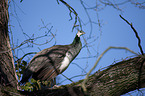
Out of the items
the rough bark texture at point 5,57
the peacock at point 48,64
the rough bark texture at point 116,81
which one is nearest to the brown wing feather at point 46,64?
the peacock at point 48,64

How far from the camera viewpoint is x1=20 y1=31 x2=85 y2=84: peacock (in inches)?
130

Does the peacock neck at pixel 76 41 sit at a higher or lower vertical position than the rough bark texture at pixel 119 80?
higher

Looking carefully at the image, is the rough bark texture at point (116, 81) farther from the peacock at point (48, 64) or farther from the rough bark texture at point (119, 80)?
the peacock at point (48, 64)

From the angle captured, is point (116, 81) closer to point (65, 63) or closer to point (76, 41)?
point (65, 63)

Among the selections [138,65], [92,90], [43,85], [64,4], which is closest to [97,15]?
[64,4]

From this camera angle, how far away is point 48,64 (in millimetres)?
3527

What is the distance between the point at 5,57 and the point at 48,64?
3.37 feet

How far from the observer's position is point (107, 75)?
7.39 ft

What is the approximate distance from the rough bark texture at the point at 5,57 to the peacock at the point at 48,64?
42 cm

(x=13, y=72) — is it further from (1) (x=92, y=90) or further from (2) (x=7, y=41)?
(1) (x=92, y=90)

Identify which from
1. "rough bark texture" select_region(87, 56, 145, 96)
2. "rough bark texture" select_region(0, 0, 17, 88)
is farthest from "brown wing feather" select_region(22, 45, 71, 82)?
"rough bark texture" select_region(87, 56, 145, 96)

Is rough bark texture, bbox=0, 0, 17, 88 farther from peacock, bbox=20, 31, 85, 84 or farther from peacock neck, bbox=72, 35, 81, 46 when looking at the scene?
peacock neck, bbox=72, 35, 81, 46

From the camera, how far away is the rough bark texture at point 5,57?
8.65 ft

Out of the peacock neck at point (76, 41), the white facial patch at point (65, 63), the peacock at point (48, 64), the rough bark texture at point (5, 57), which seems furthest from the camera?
the peacock neck at point (76, 41)
